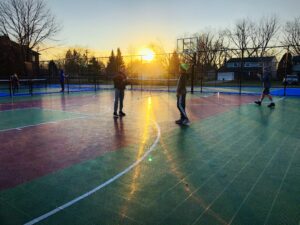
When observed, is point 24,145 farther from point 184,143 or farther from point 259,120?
point 259,120

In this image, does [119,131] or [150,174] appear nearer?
[150,174]

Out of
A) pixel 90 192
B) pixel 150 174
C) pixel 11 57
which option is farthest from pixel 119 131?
pixel 11 57

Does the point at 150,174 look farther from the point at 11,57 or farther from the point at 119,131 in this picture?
the point at 11,57

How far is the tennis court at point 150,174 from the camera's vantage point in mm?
3018

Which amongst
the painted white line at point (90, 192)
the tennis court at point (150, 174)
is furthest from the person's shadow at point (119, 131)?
the painted white line at point (90, 192)

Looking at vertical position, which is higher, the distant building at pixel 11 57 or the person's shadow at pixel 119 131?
the distant building at pixel 11 57

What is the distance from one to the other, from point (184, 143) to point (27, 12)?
36608 millimetres

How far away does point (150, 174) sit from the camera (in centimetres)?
418

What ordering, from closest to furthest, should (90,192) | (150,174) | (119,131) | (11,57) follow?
1. (90,192)
2. (150,174)
3. (119,131)
4. (11,57)

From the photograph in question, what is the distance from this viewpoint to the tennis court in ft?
9.90

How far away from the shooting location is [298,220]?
288cm

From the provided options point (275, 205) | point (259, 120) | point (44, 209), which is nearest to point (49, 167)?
point (44, 209)

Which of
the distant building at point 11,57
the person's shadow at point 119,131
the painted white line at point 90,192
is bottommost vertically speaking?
the painted white line at point 90,192

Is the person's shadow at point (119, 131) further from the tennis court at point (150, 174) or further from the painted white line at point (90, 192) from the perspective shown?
the painted white line at point (90, 192)
